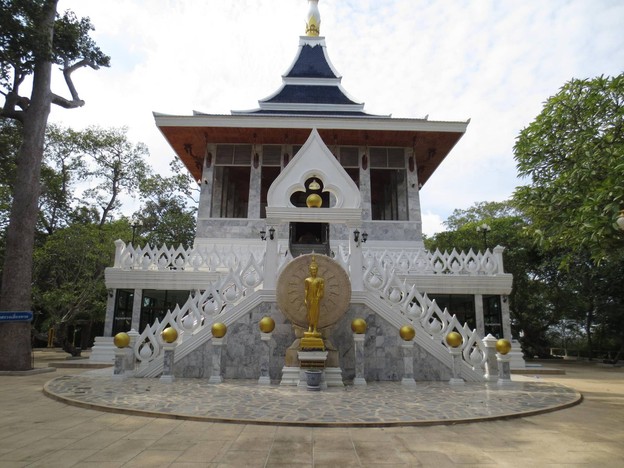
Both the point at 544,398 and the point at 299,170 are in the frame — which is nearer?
the point at 544,398

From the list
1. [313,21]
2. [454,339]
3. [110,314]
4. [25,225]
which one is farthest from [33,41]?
[313,21]

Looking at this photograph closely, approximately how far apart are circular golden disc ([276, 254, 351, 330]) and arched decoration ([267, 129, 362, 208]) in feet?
5.64

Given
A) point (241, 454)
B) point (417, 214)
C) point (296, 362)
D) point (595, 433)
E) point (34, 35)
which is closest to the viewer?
point (241, 454)

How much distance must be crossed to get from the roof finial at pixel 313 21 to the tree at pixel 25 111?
59.4 feet

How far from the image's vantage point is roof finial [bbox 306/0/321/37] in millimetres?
29172

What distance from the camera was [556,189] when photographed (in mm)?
10445

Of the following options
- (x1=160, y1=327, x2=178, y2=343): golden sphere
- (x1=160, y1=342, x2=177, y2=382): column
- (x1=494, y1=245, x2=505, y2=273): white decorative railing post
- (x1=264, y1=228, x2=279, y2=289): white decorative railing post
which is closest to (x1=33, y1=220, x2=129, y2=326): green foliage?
(x1=160, y1=342, x2=177, y2=382): column

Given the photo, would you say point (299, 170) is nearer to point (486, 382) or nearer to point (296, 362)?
point (296, 362)

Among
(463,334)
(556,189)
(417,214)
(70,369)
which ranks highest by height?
(417,214)

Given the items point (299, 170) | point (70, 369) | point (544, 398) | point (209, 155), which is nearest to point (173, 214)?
point (209, 155)

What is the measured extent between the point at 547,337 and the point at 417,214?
18095mm

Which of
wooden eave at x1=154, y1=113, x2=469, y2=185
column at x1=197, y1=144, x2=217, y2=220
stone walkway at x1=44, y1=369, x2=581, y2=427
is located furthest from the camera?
column at x1=197, y1=144, x2=217, y2=220

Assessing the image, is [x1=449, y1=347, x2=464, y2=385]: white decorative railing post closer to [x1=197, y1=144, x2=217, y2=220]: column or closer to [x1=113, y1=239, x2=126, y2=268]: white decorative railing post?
[x1=113, y1=239, x2=126, y2=268]: white decorative railing post

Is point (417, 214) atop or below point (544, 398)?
atop
